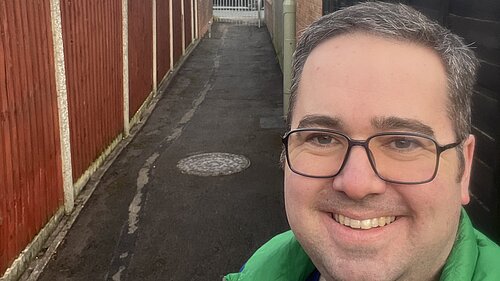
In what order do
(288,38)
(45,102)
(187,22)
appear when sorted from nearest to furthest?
(45,102)
(288,38)
(187,22)

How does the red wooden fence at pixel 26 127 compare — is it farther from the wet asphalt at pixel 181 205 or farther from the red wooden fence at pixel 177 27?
the red wooden fence at pixel 177 27

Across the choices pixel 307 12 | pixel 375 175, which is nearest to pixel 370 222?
pixel 375 175

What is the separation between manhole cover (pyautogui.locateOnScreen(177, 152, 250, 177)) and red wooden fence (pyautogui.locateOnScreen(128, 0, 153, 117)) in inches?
85.5

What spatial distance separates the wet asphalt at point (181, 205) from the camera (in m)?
5.42

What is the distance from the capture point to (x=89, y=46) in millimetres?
7387

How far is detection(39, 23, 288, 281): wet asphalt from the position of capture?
17.8ft

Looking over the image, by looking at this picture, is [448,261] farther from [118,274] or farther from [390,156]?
[118,274]

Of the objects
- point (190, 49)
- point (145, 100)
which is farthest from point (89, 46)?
point (190, 49)

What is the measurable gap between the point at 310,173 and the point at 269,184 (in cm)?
587

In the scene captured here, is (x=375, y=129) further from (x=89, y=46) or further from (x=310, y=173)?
(x=89, y=46)

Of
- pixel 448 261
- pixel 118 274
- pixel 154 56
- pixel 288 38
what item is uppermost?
pixel 448 261

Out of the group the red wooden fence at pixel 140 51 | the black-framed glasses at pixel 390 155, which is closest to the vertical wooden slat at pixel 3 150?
the black-framed glasses at pixel 390 155

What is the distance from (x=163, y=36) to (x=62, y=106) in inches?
302

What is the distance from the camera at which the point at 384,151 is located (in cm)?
144
